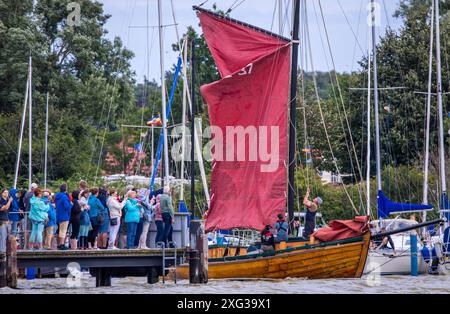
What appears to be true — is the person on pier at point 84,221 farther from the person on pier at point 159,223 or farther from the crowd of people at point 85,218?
the person on pier at point 159,223

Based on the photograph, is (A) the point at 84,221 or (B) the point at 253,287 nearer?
(B) the point at 253,287

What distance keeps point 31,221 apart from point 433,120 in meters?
35.9

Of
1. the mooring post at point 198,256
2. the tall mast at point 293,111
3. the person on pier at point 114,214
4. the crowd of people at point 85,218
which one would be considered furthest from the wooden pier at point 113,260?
the tall mast at point 293,111

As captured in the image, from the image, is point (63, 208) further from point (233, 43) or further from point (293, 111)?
point (233, 43)

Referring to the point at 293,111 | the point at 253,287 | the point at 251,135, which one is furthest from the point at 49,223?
the point at 293,111

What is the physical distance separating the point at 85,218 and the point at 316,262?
7103mm

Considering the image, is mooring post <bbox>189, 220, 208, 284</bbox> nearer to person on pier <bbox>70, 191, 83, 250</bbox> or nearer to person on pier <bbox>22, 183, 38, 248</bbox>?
person on pier <bbox>70, 191, 83, 250</bbox>

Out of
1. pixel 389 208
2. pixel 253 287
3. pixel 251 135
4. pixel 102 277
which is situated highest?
pixel 251 135

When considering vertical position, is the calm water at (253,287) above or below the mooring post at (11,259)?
below

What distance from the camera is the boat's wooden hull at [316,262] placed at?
121 feet

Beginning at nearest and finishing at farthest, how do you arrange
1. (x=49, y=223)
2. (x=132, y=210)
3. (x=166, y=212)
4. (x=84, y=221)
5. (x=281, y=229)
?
1. (x=84, y=221)
2. (x=49, y=223)
3. (x=132, y=210)
4. (x=166, y=212)
5. (x=281, y=229)

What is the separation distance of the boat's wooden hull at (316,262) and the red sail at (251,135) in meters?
2.67

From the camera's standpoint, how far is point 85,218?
3422 centimetres
